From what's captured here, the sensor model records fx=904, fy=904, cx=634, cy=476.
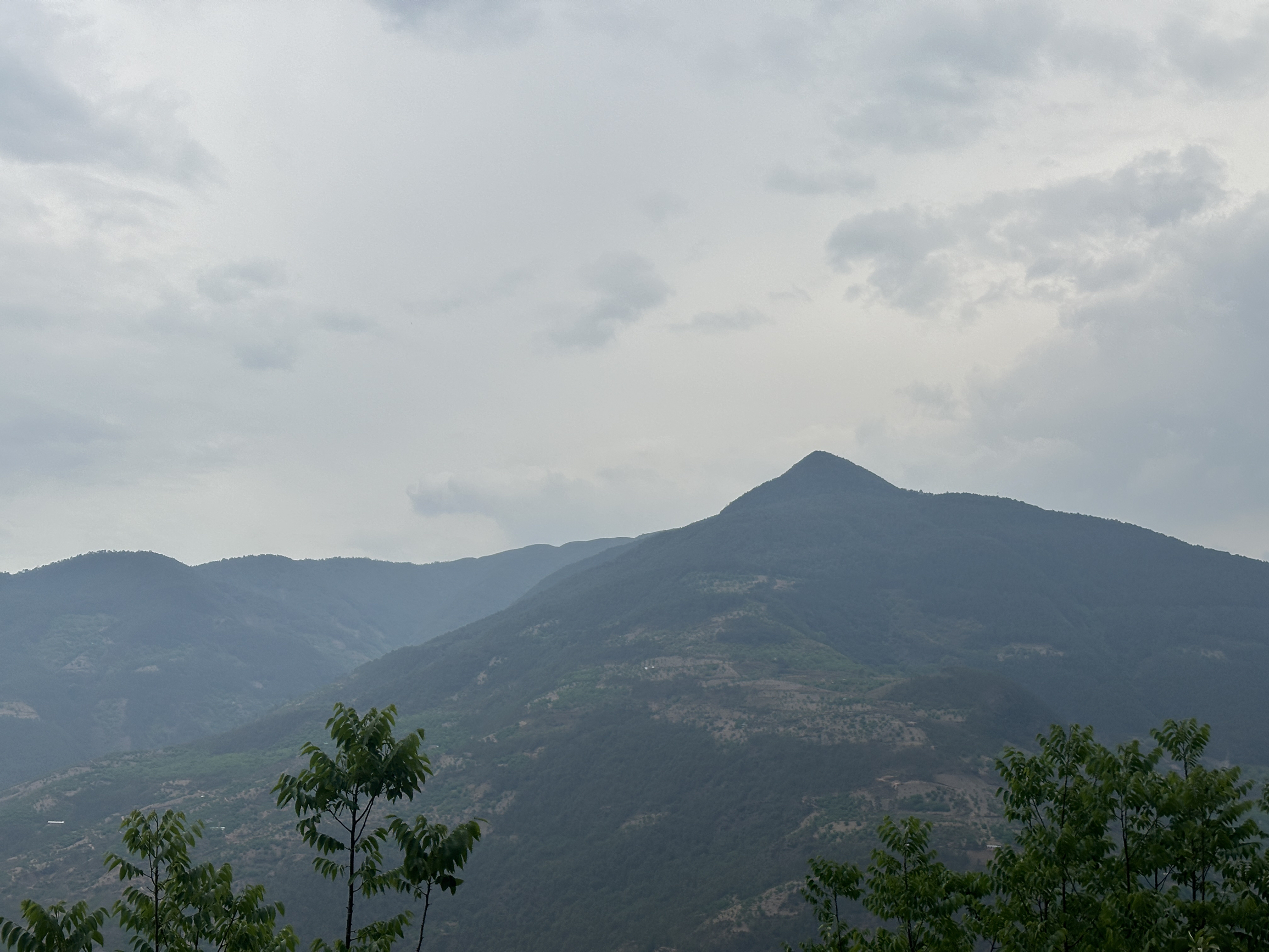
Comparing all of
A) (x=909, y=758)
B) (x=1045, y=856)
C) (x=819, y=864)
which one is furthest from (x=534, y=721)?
(x=1045, y=856)

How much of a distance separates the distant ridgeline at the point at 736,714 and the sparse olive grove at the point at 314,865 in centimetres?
5866

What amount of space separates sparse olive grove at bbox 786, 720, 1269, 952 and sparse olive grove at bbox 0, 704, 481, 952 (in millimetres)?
10312

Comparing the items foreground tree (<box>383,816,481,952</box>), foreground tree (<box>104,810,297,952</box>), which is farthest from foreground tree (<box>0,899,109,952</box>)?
foreground tree (<box>383,816,481,952</box>)

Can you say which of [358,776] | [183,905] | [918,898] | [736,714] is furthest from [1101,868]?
[736,714]

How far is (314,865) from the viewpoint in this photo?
42.8ft

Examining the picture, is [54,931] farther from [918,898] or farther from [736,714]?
[736,714]

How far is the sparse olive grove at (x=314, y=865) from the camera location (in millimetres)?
12742

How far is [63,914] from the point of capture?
12617 mm

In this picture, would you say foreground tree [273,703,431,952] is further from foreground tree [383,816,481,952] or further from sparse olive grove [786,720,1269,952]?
sparse olive grove [786,720,1269,952]

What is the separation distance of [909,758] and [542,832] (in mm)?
39458

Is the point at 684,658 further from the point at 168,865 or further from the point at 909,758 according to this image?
the point at 168,865

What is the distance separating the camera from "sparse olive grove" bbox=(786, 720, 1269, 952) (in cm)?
1485

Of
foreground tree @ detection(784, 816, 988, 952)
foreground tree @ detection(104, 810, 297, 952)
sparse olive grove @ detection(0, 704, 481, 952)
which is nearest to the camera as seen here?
sparse olive grove @ detection(0, 704, 481, 952)

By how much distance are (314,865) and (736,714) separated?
334 ft
